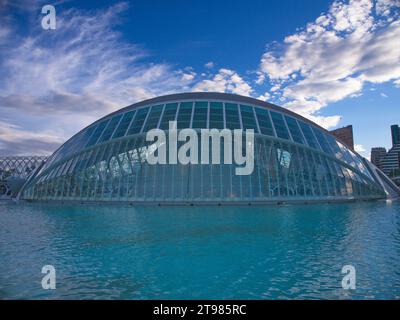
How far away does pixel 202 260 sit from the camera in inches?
425

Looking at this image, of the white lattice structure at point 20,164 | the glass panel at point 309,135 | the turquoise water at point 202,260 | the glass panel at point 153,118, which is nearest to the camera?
the turquoise water at point 202,260

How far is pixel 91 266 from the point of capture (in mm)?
10336

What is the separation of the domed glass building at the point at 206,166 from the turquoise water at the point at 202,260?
14899 millimetres

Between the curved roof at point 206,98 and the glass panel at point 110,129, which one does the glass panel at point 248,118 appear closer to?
the curved roof at point 206,98

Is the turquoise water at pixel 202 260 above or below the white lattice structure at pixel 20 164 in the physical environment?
below

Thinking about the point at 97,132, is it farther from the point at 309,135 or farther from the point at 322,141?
the point at 322,141

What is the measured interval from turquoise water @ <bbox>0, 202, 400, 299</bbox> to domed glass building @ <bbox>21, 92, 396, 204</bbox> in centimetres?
1490

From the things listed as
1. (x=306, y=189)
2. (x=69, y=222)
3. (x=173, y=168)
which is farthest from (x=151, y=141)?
(x=306, y=189)

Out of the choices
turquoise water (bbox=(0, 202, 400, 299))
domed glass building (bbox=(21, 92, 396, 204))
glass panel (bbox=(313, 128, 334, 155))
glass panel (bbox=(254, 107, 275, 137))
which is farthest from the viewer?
glass panel (bbox=(313, 128, 334, 155))

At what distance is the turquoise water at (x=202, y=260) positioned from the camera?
26.5 ft

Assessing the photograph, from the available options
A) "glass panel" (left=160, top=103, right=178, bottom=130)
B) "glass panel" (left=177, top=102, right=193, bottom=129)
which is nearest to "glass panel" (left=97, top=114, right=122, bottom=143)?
"glass panel" (left=160, top=103, right=178, bottom=130)

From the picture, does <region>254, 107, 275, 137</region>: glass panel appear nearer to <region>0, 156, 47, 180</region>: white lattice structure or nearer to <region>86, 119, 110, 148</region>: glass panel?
<region>86, 119, 110, 148</region>: glass panel

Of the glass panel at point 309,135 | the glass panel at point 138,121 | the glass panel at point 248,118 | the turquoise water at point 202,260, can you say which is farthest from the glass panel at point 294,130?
the turquoise water at point 202,260

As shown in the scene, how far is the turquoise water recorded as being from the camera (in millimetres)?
8078
